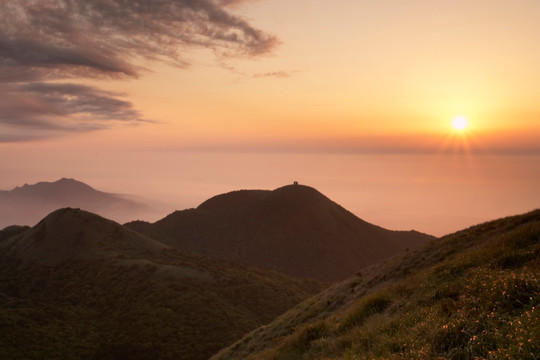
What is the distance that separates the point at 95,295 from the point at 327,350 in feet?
224

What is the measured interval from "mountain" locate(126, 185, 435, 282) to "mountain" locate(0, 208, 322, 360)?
40.5 m

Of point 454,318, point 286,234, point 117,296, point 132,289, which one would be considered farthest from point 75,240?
point 454,318

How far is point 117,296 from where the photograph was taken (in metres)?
62.8

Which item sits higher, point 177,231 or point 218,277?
point 177,231

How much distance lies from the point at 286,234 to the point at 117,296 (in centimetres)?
9494

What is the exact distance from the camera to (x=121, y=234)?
93.8m

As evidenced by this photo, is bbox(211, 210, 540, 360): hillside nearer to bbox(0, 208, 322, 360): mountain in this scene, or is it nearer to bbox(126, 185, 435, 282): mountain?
bbox(0, 208, 322, 360): mountain

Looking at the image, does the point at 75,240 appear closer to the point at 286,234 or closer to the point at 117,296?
the point at 117,296

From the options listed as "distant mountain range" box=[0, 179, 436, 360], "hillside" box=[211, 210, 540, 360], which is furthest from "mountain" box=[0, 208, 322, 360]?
"hillside" box=[211, 210, 540, 360]

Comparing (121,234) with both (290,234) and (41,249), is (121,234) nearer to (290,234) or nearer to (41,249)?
(41,249)

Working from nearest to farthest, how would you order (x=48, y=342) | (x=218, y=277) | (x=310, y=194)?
(x=48, y=342) → (x=218, y=277) → (x=310, y=194)

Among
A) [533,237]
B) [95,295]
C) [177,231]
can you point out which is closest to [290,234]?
[177,231]

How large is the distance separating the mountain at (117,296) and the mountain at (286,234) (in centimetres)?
4046

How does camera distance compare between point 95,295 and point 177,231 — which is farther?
point 177,231
